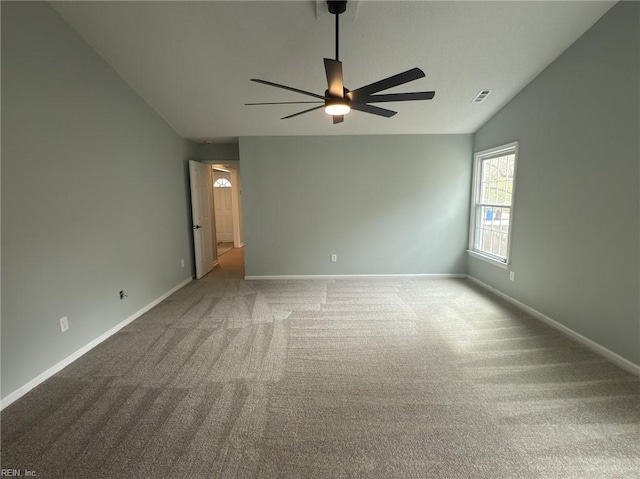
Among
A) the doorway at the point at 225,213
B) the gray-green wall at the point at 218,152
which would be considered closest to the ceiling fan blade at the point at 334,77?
the gray-green wall at the point at 218,152

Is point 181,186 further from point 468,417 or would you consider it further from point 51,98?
point 468,417

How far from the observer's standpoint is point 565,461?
153 cm

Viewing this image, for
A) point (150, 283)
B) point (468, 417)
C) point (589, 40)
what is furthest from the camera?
point (150, 283)

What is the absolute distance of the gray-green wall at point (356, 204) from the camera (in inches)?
185

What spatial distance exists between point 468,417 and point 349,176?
3.71m

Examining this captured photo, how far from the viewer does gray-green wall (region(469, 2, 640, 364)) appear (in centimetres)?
229

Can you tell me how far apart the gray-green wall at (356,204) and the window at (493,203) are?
7.6 inches

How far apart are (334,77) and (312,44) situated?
1.04 meters

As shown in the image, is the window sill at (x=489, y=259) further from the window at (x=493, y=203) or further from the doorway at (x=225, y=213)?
the doorway at (x=225, y=213)

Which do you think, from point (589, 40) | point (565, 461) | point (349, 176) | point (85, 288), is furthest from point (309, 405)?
point (589, 40)

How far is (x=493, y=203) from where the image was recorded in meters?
4.29

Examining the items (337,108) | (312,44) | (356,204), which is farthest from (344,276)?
(312,44)

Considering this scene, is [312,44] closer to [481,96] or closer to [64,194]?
[481,96]

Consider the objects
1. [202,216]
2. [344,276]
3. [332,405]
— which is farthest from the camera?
[202,216]
